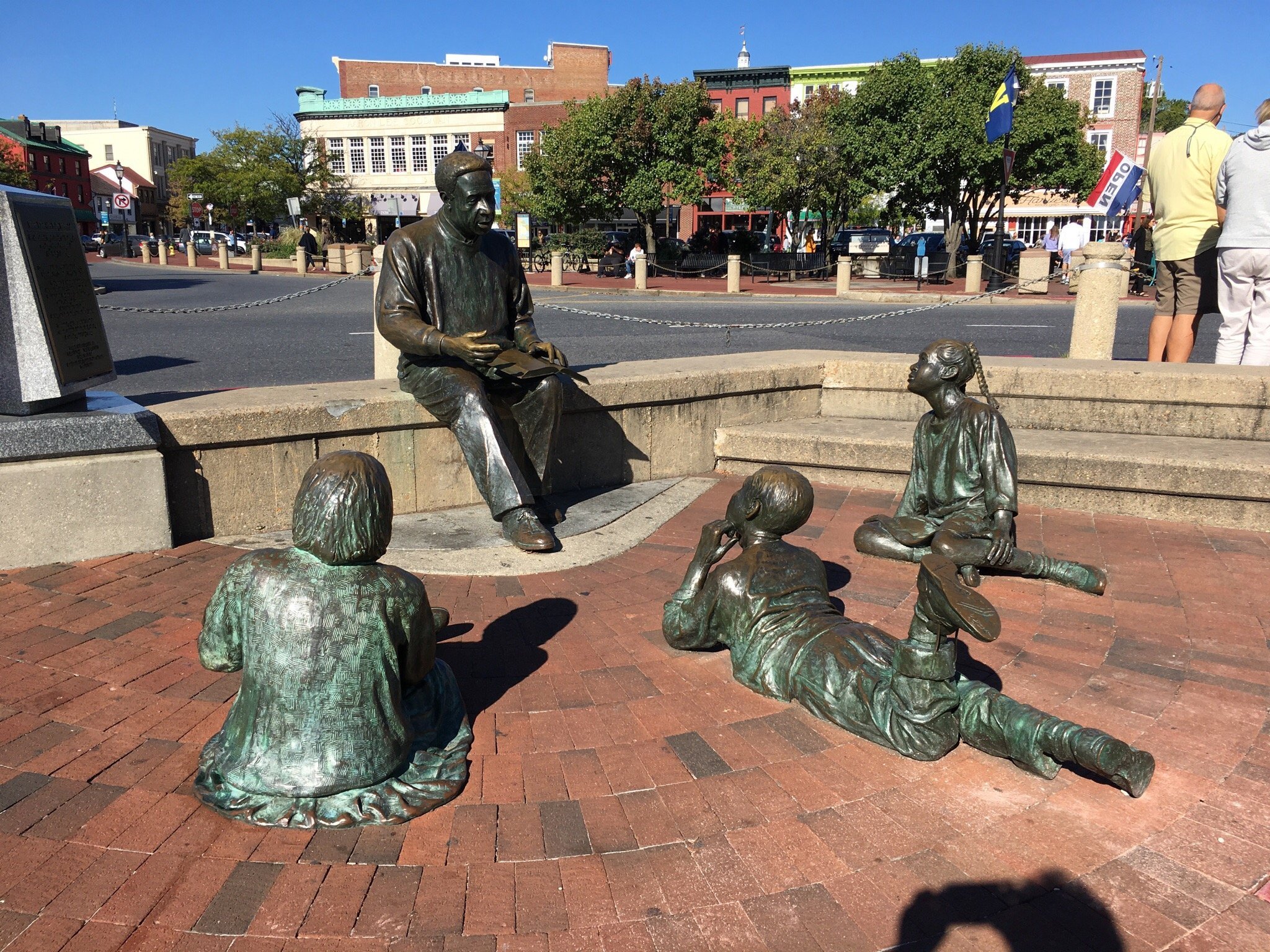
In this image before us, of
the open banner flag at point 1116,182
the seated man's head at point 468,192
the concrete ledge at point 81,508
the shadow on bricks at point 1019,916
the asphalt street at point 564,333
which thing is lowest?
the shadow on bricks at point 1019,916

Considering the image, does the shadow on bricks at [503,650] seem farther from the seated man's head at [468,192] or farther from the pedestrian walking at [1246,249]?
the pedestrian walking at [1246,249]

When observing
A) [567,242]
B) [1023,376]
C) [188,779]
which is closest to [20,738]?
[188,779]

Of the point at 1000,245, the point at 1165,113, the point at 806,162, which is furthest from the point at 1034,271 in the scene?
the point at 1165,113

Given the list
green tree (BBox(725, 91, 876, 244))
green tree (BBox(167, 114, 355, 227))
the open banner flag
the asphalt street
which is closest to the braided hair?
the asphalt street

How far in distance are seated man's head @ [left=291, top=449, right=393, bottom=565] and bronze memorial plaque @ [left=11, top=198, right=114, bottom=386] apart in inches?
103

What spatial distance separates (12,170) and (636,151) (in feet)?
119

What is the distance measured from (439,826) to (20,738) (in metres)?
1.47

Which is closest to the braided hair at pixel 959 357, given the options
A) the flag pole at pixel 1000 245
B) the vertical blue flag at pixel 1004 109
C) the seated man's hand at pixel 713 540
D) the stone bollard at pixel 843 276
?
the seated man's hand at pixel 713 540

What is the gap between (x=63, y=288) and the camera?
14.9ft

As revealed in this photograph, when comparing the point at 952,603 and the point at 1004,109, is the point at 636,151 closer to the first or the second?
the point at 1004,109

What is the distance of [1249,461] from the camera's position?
215 inches

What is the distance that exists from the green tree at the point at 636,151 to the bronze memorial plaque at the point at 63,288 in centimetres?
3344

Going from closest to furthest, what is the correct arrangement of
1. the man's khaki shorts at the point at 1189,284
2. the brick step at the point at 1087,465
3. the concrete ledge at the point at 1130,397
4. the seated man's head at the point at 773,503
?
the seated man's head at the point at 773,503
the brick step at the point at 1087,465
the concrete ledge at the point at 1130,397
the man's khaki shorts at the point at 1189,284

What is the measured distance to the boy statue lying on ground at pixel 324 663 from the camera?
8.39ft
